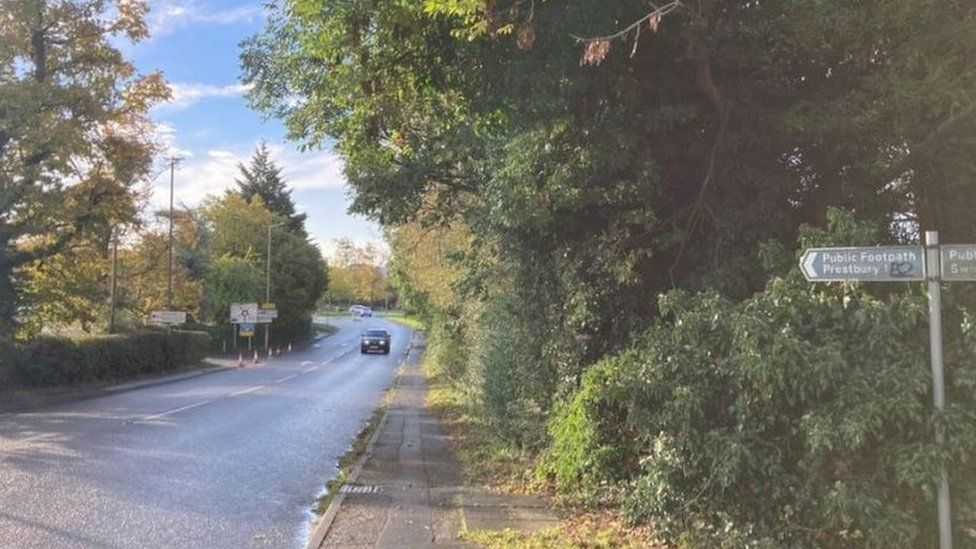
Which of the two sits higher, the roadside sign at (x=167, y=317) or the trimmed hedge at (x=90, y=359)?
the roadside sign at (x=167, y=317)

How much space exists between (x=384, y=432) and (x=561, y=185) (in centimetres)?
896

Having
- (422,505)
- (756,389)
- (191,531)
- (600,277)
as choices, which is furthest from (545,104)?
(191,531)

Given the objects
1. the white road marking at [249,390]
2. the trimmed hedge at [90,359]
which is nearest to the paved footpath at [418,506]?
the white road marking at [249,390]

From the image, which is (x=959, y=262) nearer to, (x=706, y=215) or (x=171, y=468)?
(x=706, y=215)

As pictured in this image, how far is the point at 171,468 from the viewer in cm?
1146

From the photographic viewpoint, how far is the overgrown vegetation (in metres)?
5.05

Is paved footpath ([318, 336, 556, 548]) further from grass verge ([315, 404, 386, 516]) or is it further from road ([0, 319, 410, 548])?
road ([0, 319, 410, 548])

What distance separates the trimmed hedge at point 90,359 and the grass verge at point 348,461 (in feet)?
40.2

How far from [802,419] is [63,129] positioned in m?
23.0

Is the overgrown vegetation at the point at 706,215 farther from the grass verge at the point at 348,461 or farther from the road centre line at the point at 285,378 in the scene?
the road centre line at the point at 285,378

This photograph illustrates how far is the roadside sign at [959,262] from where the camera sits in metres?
4.82

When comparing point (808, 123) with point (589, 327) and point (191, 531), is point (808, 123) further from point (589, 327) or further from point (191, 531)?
point (191, 531)

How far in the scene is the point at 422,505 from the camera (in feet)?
29.6

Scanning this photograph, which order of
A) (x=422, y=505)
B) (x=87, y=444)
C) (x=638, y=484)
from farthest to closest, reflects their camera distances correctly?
1. (x=87, y=444)
2. (x=422, y=505)
3. (x=638, y=484)
